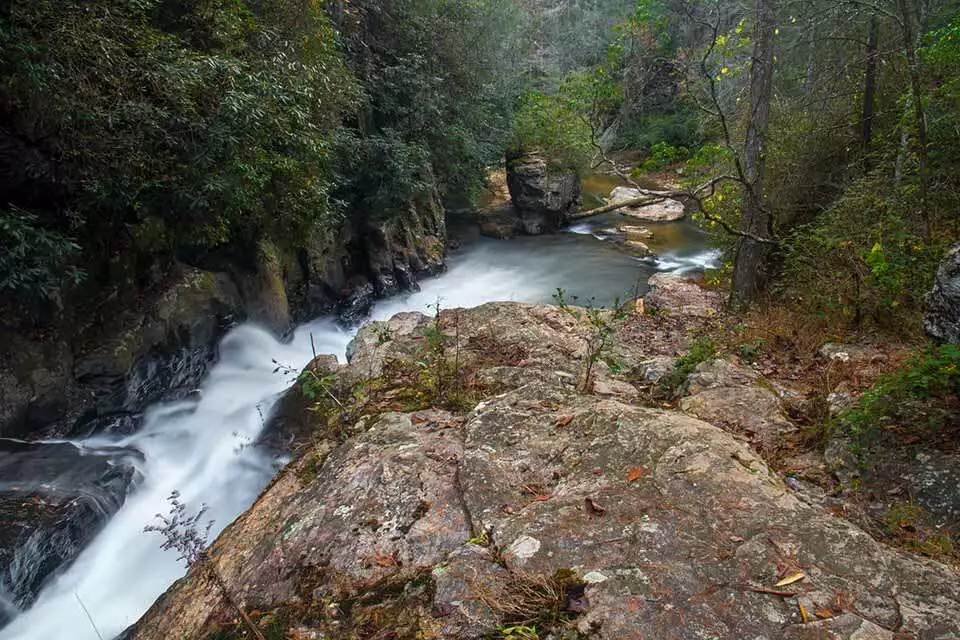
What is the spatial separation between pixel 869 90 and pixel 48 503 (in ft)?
38.3

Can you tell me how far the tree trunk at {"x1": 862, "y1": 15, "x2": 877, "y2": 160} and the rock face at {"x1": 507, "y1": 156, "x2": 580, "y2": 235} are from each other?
A: 11.3 metres

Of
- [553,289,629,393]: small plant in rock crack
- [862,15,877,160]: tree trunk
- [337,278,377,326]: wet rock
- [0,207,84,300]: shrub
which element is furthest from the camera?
[337,278,377,326]: wet rock

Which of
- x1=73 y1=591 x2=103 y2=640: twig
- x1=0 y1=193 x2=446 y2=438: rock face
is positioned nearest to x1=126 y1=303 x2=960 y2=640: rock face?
x1=73 y1=591 x2=103 y2=640: twig

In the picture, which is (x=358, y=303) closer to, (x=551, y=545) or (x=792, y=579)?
(x=551, y=545)

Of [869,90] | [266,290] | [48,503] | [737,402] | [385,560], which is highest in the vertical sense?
[869,90]

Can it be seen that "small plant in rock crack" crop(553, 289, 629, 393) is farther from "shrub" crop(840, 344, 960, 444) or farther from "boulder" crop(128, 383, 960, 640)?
"shrub" crop(840, 344, 960, 444)

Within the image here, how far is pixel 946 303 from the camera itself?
316 centimetres

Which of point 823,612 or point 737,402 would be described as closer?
point 823,612

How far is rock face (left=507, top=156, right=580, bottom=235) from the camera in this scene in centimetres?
1850

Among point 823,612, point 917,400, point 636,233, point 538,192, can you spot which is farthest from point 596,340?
point 636,233

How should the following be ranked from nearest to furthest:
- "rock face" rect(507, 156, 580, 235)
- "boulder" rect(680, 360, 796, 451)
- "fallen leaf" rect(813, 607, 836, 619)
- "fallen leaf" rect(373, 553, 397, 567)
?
"fallen leaf" rect(813, 607, 836, 619)
"fallen leaf" rect(373, 553, 397, 567)
"boulder" rect(680, 360, 796, 451)
"rock face" rect(507, 156, 580, 235)

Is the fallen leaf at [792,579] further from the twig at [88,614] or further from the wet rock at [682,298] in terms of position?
the wet rock at [682,298]

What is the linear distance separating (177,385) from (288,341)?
2.68 meters

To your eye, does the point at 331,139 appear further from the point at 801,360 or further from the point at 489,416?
the point at 801,360
